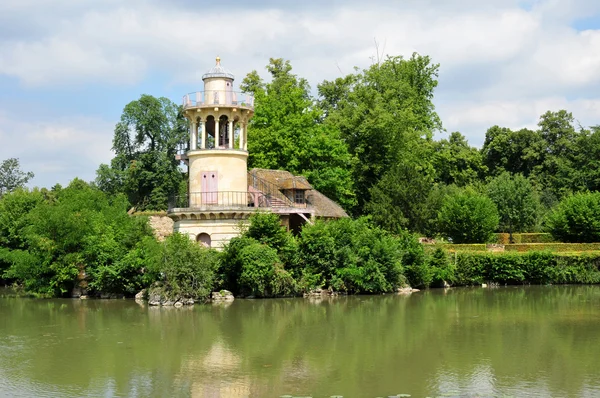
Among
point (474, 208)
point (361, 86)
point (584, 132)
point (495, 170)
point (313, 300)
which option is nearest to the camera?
point (313, 300)

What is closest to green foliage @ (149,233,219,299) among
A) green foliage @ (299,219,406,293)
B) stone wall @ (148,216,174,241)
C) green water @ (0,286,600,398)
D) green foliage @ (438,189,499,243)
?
green water @ (0,286,600,398)

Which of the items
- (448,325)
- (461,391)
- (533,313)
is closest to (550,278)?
(533,313)

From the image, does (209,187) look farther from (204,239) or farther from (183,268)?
(183,268)

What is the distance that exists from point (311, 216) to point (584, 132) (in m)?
36.3

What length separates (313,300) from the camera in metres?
34.7

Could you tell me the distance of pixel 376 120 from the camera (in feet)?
168

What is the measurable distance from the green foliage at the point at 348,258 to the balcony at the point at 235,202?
126 inches

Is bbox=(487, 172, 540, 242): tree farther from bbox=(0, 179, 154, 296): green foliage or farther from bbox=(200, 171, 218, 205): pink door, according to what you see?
bbox=(0, 179, 154, 296): green foliage

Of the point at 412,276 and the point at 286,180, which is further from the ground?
the point at 286,180

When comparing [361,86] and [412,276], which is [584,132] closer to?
[361,86]

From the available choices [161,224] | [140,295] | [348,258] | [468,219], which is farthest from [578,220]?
[140,295]

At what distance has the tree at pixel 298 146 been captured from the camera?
1912 inches

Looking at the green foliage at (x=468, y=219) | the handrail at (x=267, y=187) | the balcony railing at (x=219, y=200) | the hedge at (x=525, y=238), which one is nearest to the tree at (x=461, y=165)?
the hedge at (x=525, y=238)

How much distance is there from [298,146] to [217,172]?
38.4ft
